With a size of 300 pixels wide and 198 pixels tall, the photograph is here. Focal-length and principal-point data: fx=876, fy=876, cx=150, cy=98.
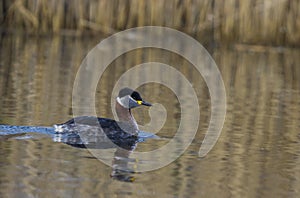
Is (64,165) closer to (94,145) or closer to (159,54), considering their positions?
(94,145)

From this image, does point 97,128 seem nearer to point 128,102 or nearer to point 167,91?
point 128,102

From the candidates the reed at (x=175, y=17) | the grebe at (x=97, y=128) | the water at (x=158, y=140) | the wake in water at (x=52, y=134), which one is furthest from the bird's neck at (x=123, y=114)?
the reed at (x=175, y=17)

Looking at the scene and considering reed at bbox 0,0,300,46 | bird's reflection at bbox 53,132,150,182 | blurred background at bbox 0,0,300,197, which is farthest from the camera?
reed at bbox 0,0,300,46

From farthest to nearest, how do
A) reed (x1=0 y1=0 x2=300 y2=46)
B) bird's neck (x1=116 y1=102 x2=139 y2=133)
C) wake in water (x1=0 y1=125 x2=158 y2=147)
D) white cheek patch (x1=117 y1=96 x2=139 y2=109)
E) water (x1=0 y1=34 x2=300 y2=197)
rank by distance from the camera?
reed (x1=0 y1=0 x2=300 y2=46)
white cheek patch (x1=117 y1=96 x2=139 y2=109)
bird's neck (x1=116 y1=102 x2=139 y2=133)
wake in water (x1=0 y1=125 x2=158 y2=147)
water (x1=0 y1=34 x2=300 y2=197)

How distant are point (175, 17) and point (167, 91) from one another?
5023 mm

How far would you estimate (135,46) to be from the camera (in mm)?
15789

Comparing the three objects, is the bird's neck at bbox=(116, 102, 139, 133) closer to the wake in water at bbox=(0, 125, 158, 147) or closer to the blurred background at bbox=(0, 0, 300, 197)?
the blurred background at bbox=(0, 0, 300, 197)

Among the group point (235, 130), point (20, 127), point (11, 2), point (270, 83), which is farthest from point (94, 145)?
point (11, 2)

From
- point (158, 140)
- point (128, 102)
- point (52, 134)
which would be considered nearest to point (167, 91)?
point (128, 102)

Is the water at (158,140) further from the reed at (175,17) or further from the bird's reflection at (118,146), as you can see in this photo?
the reed at (175,17)

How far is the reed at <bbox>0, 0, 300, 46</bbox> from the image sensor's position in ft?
50.6

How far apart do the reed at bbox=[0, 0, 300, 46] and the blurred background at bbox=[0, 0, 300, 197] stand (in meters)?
0.02

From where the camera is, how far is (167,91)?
427 inches

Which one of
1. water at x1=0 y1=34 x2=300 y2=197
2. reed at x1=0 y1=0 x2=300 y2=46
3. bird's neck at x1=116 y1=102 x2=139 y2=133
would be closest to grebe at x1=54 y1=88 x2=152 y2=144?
bird's neck at x1=116 y1=102 x2=139 y2=133
